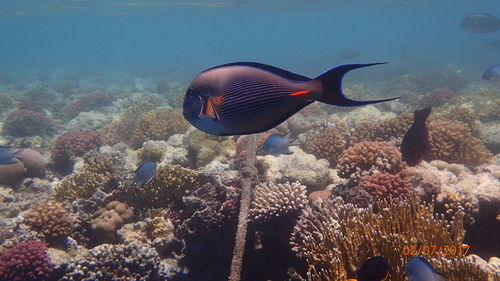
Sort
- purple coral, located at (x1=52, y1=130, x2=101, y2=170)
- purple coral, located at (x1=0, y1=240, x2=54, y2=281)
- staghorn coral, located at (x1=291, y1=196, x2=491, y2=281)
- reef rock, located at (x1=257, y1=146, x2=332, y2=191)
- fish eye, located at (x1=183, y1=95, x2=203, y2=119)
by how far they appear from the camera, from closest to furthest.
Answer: fish eye, located at (x1=183, y1=95, x2=203, y2=119) < staghorn coral, located at (x1=291, y1=196, x2=491, y2=281) < purple coral, located at (x1=0, y1=240, x2=54, y2=281) < reef rock, located at (x1=257, y1=146, x2=332, y2=191) < purple coral, located at (x1=52, y1=130, x2=101, y2=170)

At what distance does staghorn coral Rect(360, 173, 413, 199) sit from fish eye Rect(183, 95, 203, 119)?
397cm

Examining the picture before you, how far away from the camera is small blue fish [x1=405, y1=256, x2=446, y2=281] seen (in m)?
2.16

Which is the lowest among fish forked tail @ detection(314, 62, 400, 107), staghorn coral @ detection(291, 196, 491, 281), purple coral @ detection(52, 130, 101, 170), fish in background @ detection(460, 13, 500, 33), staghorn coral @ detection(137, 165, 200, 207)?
purple coral @ detection(52, 130, 101, 170)

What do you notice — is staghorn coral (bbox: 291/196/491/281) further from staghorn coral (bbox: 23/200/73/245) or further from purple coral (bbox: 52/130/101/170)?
purple coral (bbox: 52/130/101/170)

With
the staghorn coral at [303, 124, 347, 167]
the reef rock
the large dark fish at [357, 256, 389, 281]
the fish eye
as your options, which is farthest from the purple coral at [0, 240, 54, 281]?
the staghorn coral at [303, 124, 347, 167]

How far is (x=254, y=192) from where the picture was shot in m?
4.97

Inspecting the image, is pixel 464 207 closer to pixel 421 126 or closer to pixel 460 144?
pixel 421 126

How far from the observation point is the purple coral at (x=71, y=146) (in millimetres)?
10008

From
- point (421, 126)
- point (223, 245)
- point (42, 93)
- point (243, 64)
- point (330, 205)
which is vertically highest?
point (243, 64)

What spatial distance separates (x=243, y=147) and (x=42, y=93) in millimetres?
24245

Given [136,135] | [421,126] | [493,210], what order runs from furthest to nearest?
[136,135] → [421,126] → [493,210]

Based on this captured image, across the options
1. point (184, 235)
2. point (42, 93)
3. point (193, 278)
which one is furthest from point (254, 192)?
point (42, 93)

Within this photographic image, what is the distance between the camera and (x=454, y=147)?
282 inches

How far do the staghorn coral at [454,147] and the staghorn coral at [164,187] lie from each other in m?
5.90
